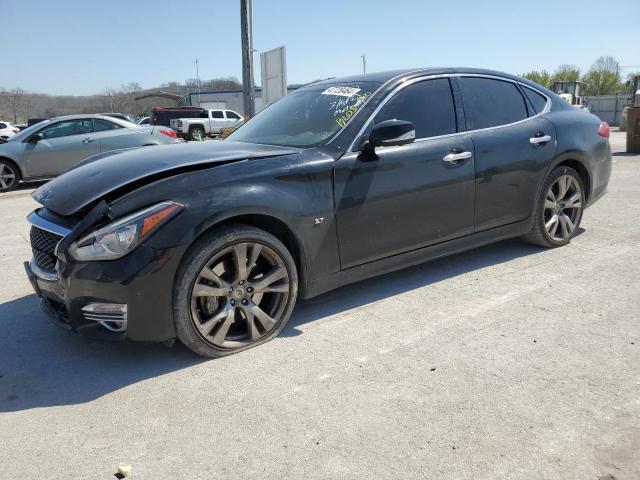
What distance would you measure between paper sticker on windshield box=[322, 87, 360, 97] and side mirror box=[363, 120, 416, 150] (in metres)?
0.55

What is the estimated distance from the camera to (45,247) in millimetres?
3225

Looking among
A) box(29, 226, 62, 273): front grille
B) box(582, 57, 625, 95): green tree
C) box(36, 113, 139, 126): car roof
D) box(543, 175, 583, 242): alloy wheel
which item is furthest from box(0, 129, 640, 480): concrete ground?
box(582, 57, 625, 95): green tree

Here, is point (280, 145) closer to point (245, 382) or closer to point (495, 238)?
point (245, 382)

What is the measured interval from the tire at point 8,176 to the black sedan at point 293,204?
28.5 ft

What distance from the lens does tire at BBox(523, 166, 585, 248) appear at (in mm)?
4824

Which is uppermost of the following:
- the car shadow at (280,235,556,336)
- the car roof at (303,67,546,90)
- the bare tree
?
the bare tree

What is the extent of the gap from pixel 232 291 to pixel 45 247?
1.16m

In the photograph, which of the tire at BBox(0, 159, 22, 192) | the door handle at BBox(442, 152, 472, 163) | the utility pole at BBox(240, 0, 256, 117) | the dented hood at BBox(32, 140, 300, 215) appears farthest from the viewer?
the utility pole at BBox(240, 0, 256, 117)

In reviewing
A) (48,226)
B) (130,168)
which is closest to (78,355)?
(48,226)

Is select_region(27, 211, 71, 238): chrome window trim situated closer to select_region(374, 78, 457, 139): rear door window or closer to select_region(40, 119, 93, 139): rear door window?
select_region(374, 78, 457, 139): rear door window

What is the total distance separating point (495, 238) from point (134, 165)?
115 inches

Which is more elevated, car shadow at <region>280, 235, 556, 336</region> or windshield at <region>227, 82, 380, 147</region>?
windshield at <region>227, 82, 380, 147</region>

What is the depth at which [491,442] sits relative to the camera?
7.60 feet

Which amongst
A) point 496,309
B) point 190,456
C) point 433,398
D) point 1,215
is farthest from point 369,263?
point 1,215
